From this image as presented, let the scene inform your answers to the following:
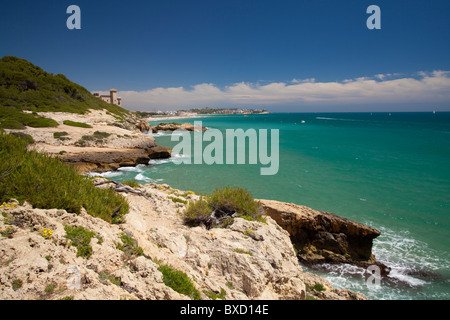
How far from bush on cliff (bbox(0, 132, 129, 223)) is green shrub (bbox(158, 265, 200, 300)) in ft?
7.25

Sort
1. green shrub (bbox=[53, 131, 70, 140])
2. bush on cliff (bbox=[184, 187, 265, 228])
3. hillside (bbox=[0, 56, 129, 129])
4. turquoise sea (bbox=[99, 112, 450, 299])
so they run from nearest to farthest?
bush on cliff (bbox=[184, 187, 265, 228]), turquoise sea (bbox=[99, 112, 450, 299]), green shrub (bbox=[53, 131, 70, 140]), hillside (bbox=[0, 56, 129, 129])

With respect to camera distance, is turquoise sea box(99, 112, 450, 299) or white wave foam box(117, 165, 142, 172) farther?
white wave foam box(117, 165, 142, 172)

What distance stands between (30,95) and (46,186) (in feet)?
149

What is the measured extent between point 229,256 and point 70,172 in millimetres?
4753

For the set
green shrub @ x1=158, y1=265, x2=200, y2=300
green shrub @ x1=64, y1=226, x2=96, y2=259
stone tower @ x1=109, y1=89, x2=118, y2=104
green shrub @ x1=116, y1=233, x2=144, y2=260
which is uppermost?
stone tower @ x1=109, y1=89, x2=118, y2=104

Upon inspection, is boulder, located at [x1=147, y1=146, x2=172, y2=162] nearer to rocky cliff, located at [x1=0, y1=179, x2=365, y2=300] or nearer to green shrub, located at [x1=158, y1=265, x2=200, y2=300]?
rocky cliff, located at [x1=0, y1=179, x2=365, y2=300]

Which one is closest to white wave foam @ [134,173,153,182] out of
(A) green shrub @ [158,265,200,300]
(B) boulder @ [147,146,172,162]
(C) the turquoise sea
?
(C) the turquoise sea

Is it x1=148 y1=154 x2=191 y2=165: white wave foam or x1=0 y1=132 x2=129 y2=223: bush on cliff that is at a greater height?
x1=0 y1=132 x2=129 y2=223: bush on cliff

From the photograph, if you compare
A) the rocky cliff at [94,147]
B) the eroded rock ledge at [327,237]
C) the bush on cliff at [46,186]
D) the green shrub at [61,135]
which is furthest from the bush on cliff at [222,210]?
the green shrub at [61,135]

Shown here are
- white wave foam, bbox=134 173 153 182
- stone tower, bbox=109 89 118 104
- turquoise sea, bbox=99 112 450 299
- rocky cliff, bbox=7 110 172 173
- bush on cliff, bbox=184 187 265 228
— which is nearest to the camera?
bush on cliff, bbox=184 187 265 228

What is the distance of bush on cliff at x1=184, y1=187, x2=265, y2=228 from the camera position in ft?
22.9

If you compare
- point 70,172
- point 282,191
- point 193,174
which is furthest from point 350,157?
point 70,172
